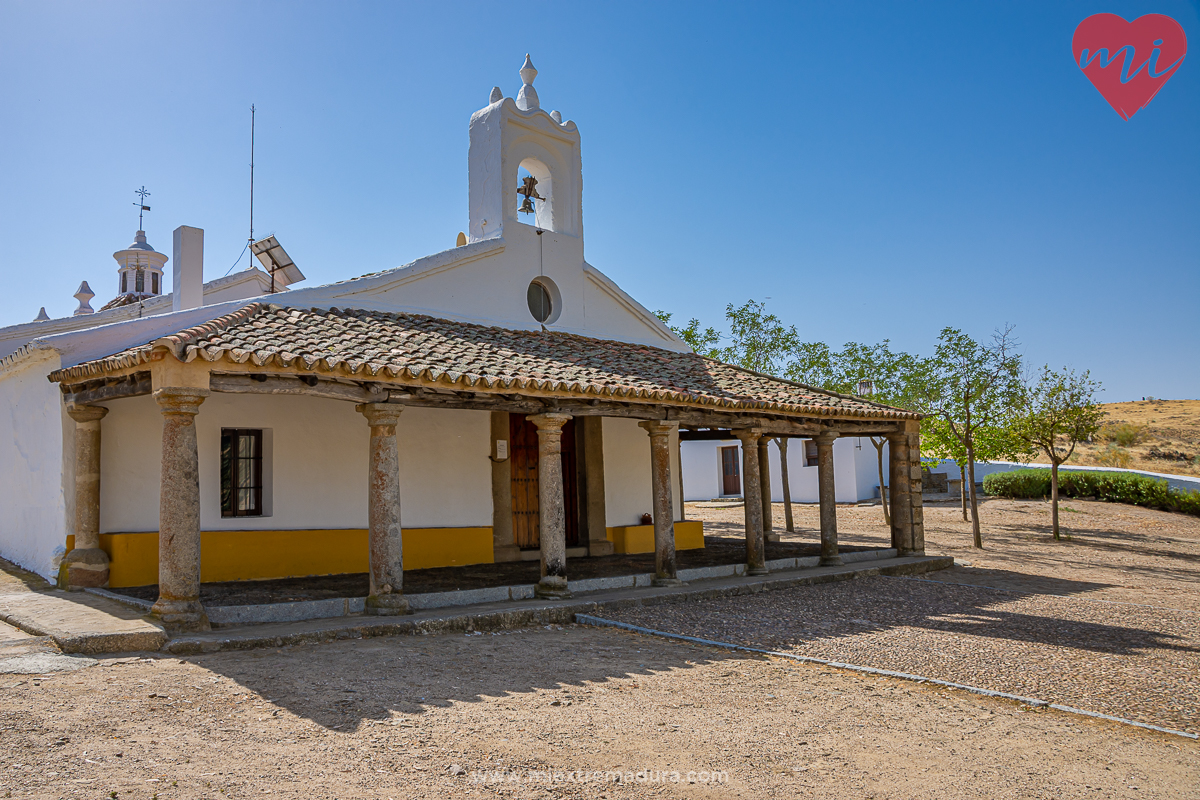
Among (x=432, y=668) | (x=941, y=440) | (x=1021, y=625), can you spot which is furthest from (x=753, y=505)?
(x=941, y=440)

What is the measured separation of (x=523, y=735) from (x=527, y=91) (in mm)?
10687

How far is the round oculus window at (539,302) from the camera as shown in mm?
12664

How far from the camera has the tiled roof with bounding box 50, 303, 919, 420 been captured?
7055mm

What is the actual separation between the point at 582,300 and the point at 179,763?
32.3ft

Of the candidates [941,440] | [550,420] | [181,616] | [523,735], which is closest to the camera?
[523,735]

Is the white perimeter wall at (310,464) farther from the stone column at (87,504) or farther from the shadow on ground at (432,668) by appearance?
the shadow on ground at (432,668)

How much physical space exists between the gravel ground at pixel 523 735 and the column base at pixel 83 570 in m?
3.27

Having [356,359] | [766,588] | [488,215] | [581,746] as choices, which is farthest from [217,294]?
[581,746]

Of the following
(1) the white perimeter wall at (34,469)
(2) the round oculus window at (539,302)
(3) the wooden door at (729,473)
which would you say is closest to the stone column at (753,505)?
(2) the round oculus window at (539,302)

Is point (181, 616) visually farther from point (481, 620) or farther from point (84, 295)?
point (84, 295)

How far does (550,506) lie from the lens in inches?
356

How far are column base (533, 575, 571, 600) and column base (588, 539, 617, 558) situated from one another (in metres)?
3.87

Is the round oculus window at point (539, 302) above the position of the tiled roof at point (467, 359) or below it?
above

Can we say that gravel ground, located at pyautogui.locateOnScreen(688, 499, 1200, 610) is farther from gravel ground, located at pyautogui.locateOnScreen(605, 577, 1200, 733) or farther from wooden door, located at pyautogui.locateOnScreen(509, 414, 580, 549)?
wooden door, located at pyautogui.locateOnScreen(509, 414, 580, 549)
